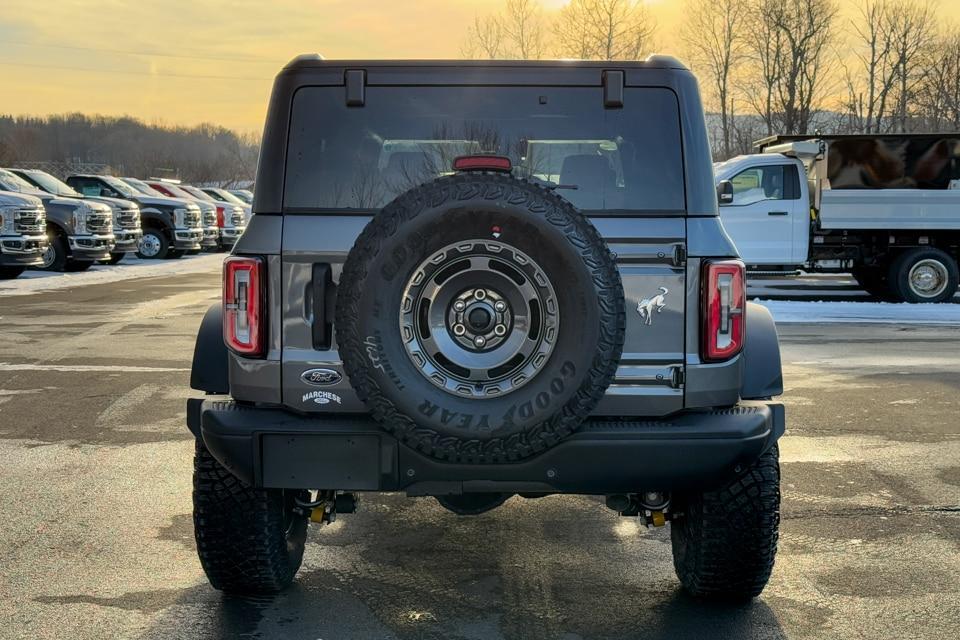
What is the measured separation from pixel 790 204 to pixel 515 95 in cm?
1463

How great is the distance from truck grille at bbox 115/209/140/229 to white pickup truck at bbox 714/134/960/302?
44.7 feet

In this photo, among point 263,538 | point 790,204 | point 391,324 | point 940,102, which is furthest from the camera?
point 940,102

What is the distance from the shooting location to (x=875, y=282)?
19.1 meters

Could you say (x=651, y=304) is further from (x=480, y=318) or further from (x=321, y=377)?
(x=321, y=377)

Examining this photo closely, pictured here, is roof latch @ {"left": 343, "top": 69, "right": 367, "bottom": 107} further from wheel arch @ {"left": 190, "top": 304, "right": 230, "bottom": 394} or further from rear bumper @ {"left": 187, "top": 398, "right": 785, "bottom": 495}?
rear bumper @ {"left": 187, "top": 398, "right": 785, "bottom": 495}

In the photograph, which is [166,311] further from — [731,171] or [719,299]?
[719,299]


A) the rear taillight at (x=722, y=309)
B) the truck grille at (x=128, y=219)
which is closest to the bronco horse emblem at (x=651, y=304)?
the rear taillight at (x=722, y=309)

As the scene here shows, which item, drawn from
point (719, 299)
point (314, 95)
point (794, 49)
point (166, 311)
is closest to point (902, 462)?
point (719, 299)

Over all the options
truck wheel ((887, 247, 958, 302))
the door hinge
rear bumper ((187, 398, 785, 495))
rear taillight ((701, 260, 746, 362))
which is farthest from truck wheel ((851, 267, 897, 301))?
rear bumper ((187, 398, 785, 495))

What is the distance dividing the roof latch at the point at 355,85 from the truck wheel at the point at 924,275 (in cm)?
1530

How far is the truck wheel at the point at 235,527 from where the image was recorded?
4.09 m

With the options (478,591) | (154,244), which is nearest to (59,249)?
(154,244)

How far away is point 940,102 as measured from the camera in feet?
170

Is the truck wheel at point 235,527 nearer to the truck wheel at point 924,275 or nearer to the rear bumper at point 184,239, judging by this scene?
the truck wheel at point 924,275
